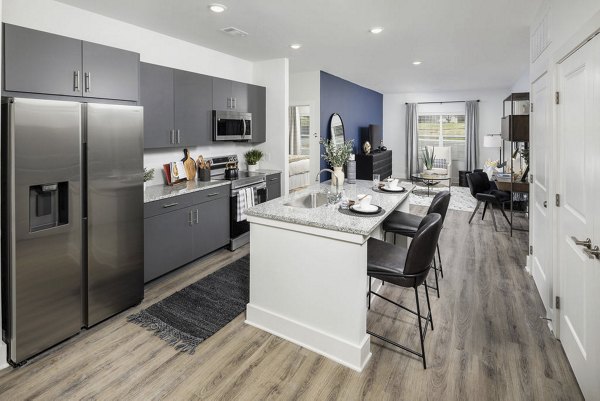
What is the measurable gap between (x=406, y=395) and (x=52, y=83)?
9.79 ft

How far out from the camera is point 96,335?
2.57m

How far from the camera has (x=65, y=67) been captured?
8.09 feet

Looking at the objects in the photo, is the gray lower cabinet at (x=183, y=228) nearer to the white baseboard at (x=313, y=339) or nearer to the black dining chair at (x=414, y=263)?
the white baseboard at (x=313, y=339)

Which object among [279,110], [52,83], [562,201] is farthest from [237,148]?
[562,201]

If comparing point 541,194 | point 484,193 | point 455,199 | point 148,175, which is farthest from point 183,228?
point 455,199

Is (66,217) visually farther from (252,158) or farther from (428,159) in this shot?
(428,159)

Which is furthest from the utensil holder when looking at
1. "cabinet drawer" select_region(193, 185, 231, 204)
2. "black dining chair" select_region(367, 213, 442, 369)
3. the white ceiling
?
"black dining chair" select_region(367, 213, 442, 369)

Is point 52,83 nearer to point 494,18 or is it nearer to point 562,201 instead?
point 562,201

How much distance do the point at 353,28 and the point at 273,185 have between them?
2295 millimetres

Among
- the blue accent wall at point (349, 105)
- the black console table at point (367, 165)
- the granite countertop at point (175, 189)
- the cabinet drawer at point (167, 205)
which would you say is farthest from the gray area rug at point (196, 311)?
the black console table at point (367, 165)

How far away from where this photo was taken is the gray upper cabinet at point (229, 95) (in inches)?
174

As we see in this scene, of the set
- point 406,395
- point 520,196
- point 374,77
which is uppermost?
point 374,77

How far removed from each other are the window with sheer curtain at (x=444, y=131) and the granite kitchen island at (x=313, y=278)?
27.9 ft

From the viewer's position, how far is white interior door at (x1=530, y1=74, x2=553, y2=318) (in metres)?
2.75
